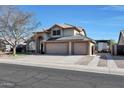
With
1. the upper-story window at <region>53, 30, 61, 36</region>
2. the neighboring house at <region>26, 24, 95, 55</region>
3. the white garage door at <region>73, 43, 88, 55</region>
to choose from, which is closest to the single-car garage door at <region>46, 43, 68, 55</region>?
the neighboring house at <region>26, 24, 95, 55</region>

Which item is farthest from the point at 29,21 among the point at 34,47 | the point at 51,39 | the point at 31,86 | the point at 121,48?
the point at 31,86

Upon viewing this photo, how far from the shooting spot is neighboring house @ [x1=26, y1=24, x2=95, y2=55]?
3509 cm

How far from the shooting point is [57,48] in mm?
37625

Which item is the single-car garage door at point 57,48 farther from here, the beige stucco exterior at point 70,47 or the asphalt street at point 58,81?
the asphalt street at point 58,81

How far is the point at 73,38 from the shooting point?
118 ft

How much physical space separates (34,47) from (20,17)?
34.6ft

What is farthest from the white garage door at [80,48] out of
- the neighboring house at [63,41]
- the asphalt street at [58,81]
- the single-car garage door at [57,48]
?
the asphalt street at [58,81]

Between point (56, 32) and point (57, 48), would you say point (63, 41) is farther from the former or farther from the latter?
point (56, 32)

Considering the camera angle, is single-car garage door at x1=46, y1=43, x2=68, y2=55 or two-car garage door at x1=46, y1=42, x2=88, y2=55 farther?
single-car garage door at x1=46, y1=43, x2=68, y2=55

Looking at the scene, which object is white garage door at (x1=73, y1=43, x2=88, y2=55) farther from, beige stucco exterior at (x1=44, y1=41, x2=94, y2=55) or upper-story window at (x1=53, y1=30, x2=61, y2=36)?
upper-story window at (x1=53, y1=30, x2=61, y2=36)

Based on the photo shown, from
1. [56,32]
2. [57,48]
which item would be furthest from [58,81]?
[56,32]

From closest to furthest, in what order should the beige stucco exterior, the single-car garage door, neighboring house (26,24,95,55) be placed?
the beige stucco exterior < neighboring house (26,24,95,55) < the single-car garage door

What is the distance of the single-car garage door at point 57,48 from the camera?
120 ft
